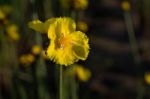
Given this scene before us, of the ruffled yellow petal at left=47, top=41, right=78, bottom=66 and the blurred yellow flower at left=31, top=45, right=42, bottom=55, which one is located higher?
the ruffled yellow petal at left=47, top=41, right=78, bottom=66

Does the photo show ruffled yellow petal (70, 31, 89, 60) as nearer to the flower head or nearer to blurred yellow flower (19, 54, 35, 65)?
the flower head

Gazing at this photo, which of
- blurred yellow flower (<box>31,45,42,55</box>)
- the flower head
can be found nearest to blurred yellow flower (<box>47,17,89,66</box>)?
the flower head

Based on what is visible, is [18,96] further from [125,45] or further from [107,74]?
[125,45]

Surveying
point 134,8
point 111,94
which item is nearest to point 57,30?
point 111,94

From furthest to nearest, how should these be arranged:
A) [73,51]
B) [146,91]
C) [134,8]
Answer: [134,8]
[146,91]
[73,51]

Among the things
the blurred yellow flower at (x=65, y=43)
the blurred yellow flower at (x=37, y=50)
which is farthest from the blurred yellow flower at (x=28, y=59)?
the blurred yellow flower at (x=65, y=43)

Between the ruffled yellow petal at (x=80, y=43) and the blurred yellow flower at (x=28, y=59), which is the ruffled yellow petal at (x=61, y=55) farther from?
the blurred yellow flower at (x=28, y=59)

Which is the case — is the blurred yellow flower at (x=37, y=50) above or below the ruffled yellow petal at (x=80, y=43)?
below

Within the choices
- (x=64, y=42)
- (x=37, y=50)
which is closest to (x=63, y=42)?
(x=64, y=42)
